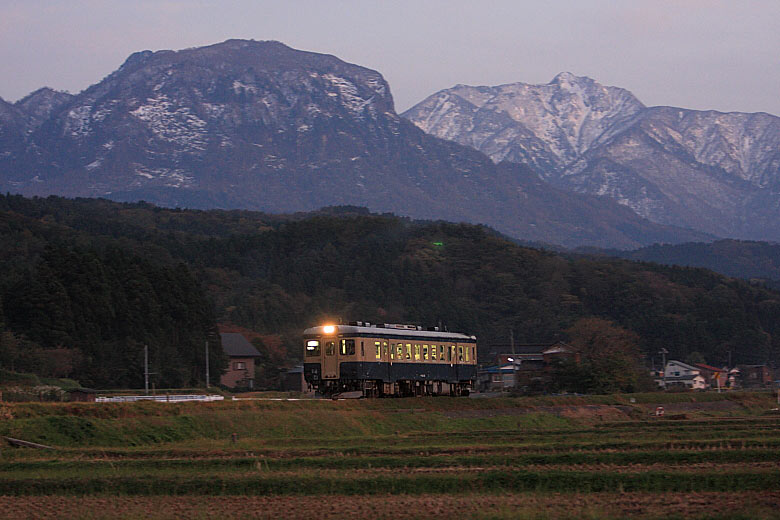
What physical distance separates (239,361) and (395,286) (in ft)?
163

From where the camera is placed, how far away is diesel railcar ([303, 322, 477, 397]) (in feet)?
152

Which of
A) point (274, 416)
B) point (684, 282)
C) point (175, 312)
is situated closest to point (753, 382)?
point (684, 282)

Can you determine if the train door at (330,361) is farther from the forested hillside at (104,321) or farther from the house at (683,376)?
the house at (683,376)

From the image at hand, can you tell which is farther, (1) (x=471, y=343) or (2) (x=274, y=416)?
(1) (x=471, y=343)

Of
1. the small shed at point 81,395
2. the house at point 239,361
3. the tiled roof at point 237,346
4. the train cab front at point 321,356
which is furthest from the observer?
the tiled roof at point 237,346

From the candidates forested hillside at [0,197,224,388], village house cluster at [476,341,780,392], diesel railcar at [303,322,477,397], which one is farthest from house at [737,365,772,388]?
diesel railcar at [303,322,477,397]

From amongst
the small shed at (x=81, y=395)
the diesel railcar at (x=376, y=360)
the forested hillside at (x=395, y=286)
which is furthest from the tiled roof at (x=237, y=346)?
the diesel railcar at (x=376, y=360)

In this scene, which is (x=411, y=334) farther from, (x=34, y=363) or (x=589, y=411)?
(x=34, y=363)

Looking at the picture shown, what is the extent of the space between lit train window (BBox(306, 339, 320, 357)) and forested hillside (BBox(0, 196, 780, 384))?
30367mm

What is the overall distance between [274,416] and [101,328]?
36106mm

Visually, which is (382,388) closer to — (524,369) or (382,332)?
(382,332)

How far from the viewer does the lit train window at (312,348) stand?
47.8 meters

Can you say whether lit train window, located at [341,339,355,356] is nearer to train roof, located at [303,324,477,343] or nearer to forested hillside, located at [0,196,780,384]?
train roof, located at [303,324,477,343]

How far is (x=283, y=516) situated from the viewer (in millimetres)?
20250
